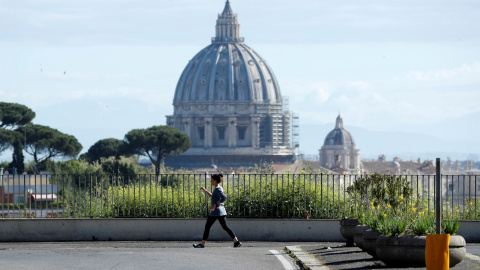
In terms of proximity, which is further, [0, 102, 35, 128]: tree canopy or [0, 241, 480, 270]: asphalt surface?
[0, 102, 35, 128]: tree canopy

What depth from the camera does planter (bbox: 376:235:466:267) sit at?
13875 mm

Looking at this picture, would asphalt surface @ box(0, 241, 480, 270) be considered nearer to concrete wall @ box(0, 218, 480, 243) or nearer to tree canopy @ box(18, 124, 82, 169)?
concrete wall @ box(0, 218, 480, 243)

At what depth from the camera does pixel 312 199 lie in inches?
903

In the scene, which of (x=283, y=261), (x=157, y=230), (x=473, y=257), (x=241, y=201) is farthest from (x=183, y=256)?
(x=241, y=201)

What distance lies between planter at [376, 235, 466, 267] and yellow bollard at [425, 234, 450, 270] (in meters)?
0.56

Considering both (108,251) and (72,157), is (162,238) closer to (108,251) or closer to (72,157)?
(108,251)

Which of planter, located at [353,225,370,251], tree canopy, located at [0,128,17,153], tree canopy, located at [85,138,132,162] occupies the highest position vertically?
tree canopy, located at [0,128,17,153]

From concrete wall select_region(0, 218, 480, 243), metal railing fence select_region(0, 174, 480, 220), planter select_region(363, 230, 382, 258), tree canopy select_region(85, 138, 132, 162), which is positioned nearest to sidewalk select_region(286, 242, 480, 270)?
planter select_region(363, 230, 382, 258)

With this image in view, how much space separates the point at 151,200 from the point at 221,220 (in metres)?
4.04

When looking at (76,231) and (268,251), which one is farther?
(76,231)

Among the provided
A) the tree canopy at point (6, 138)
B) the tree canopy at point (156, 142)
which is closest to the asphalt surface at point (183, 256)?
the tree canopy at point (6, 138)

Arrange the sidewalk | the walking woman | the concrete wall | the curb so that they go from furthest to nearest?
the concrete wall
the walking woman
the curb
the sidewalk

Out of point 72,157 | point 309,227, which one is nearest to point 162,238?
point 309,227

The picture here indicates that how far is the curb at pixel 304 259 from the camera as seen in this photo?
14969 mm
